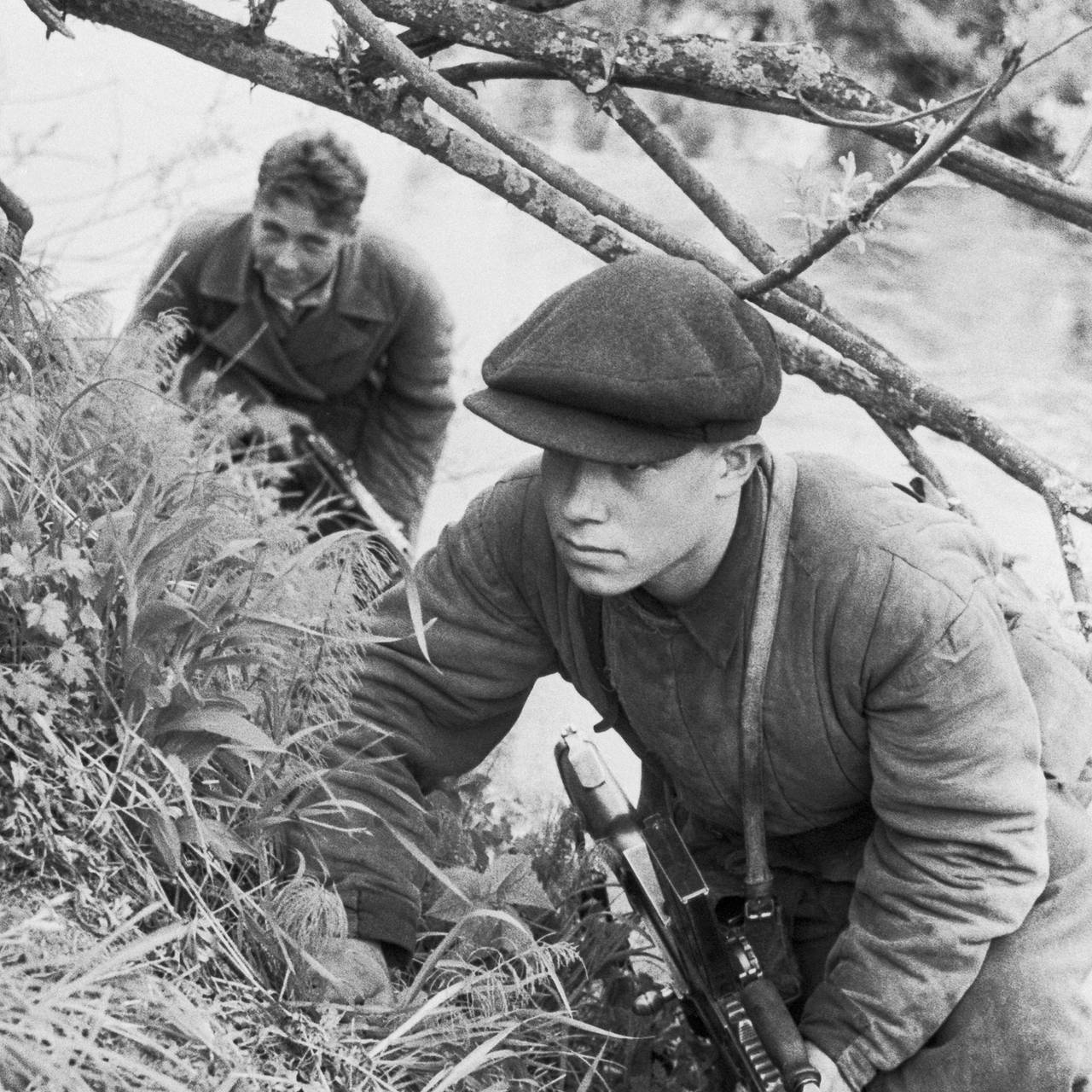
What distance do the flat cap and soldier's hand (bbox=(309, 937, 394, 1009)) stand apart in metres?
0.94

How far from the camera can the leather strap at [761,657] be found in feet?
9.21

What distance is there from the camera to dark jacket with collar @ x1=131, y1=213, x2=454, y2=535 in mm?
5504

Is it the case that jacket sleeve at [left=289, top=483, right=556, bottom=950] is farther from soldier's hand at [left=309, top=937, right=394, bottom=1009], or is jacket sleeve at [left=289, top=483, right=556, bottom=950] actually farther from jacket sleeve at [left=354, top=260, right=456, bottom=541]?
jacket sleeve at [left=354, top=260, right=456, bottom=541]

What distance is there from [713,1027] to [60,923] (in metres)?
1.43

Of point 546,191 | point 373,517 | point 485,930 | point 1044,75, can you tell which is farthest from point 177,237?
point 1044,75

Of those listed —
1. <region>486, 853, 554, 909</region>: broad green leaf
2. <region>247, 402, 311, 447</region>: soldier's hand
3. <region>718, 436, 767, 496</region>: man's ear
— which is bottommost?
<region>486, 853, 554, 909</region>: broad green leaf

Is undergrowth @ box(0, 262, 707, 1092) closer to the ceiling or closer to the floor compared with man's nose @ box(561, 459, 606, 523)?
closer to the floor

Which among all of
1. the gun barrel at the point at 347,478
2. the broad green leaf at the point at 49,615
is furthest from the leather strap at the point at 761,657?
the gun barrel at the point at 347,478

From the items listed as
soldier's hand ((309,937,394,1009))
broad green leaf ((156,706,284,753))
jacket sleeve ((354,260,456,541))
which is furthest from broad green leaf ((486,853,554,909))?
jacket sleeve ((354,260,456,541))

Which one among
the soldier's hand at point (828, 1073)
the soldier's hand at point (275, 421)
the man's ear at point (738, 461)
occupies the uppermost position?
the man's ear at point (738, 461)

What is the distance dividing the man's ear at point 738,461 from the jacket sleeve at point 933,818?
29cm

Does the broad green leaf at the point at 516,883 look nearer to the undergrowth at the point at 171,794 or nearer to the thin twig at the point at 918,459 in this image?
the undergrowth at the point at 171,794

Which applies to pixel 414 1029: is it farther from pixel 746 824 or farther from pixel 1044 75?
pixel 1044 75

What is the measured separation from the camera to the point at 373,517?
569cm
